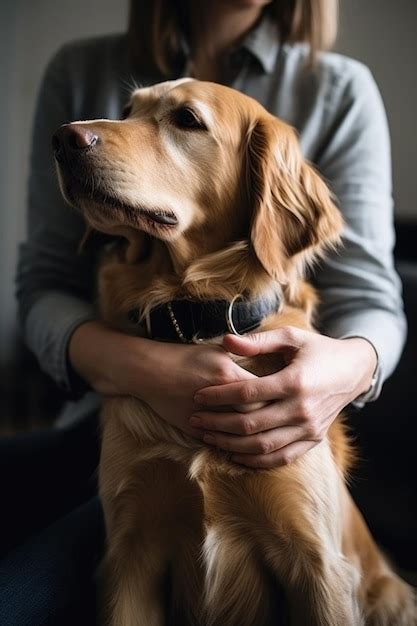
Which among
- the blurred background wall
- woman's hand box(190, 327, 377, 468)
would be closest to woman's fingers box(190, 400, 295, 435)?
woman's hand box(190, 327, 377, 468)

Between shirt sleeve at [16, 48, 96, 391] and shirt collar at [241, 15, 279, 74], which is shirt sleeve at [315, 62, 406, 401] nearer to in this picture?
shirt collar at [241, 15, 279, 74]

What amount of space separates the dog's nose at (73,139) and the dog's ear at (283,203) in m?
0.26

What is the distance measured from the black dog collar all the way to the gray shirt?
0.21 meters

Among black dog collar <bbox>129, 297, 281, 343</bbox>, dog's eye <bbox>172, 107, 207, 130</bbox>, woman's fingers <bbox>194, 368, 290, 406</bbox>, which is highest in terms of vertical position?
dog's eye <bbox>172, 107, 207, 130</bbox>

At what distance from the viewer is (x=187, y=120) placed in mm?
977

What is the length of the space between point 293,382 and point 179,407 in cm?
16

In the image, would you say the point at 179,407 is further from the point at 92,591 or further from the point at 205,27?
the point at 205,27

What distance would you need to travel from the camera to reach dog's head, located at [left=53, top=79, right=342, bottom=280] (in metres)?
0.90

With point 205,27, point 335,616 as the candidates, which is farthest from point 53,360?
point 205,27

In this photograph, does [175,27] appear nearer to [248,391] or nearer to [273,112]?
[273,112]

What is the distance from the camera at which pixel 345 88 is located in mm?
1243

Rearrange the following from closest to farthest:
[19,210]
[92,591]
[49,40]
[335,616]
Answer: [335,616]
[92,591]
[49,40]
[19,210]

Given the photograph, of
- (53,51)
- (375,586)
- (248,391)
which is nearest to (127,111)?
(248,391)

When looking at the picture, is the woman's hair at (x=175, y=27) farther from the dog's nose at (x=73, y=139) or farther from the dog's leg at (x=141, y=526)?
the dog's leg at (x=141, y=526)
